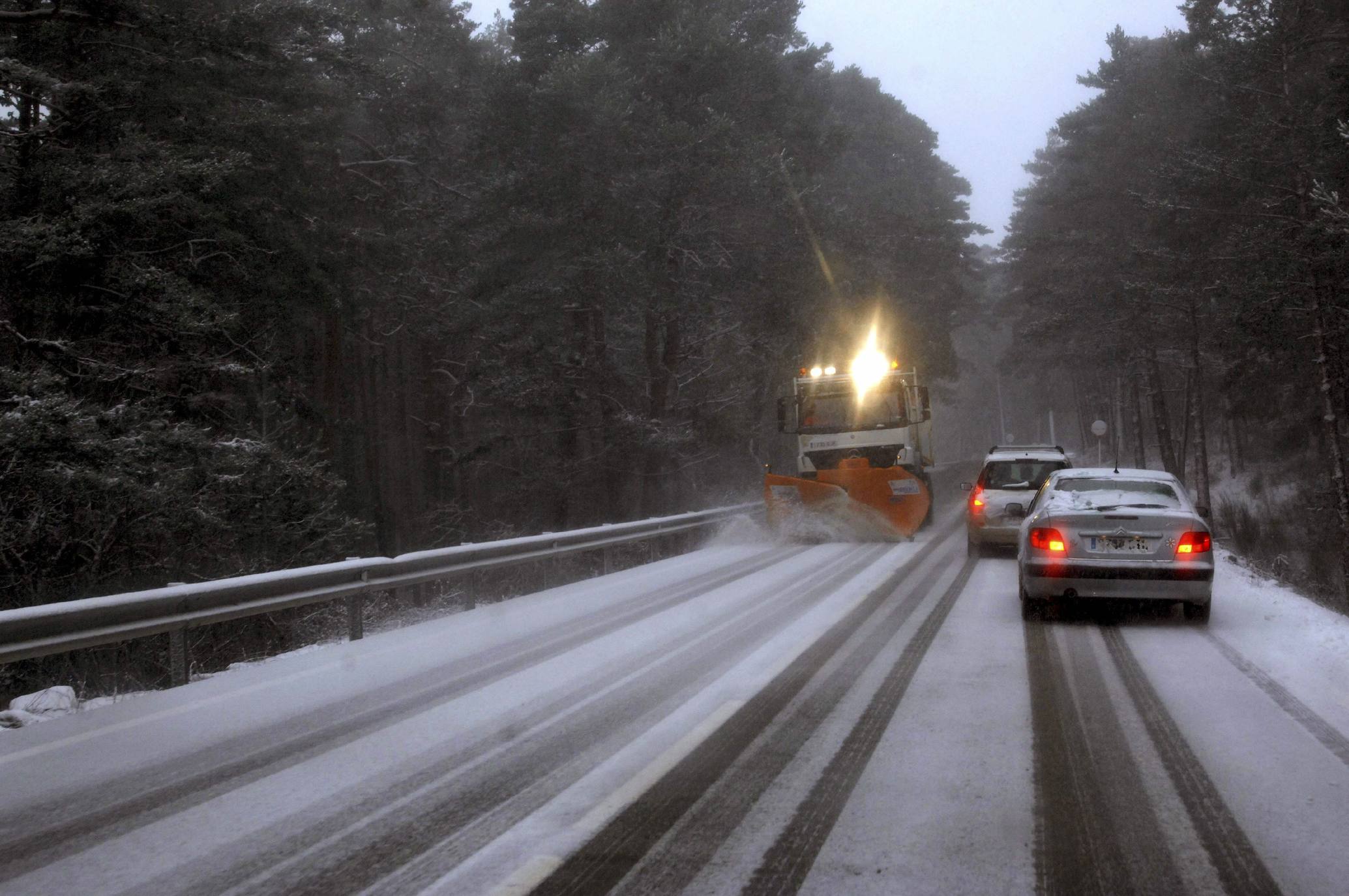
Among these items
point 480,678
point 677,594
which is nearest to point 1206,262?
point 677,594

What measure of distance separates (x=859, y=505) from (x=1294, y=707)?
1291 cm

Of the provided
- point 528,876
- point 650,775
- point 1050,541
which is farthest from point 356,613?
point 528,876

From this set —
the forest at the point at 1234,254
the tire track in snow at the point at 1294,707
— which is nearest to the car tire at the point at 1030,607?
the tire track in snow at the point at 1294,707

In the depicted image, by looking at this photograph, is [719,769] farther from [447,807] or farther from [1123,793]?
[1123,793]

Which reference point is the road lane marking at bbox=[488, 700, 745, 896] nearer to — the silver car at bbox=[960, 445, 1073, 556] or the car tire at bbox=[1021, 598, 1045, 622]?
the car tire at bbox=[1021, 598, 1045, 622]

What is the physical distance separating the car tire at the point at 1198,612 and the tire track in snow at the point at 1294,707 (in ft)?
4.11

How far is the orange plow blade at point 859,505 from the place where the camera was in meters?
19.0

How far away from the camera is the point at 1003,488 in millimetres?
16234

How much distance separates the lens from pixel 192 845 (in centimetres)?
405

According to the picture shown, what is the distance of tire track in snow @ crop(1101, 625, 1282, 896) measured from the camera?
361 cm

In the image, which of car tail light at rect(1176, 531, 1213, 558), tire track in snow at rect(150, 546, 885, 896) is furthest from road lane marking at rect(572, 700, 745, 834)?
car tail light at rect(1176, 531, 1213, 558)

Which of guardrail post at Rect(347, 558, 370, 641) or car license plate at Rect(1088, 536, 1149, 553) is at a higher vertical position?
car license plate at Rect(1088, 536, 1149, 553)

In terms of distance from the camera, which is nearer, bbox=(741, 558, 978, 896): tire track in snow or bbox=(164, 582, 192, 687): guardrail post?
bbox=(741, 558, 978, 896): tire track in snow

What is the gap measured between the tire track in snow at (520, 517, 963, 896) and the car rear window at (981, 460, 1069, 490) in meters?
9.51
